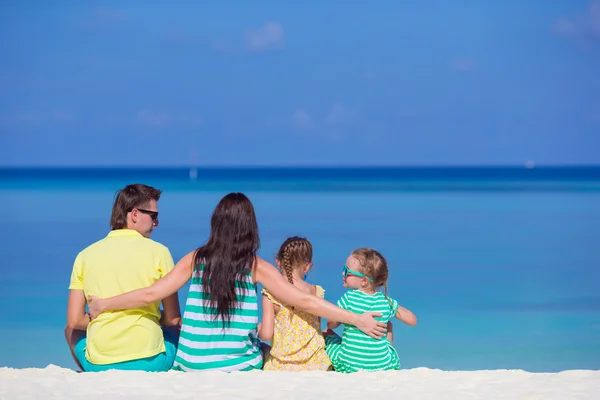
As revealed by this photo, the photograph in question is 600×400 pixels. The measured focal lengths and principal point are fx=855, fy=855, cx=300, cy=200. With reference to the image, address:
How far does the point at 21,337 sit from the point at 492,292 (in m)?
5.60

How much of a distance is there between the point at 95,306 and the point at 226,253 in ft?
2.50

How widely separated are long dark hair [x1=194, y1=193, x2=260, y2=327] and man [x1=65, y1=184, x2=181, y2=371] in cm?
32

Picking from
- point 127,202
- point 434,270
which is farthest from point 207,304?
point 434,270

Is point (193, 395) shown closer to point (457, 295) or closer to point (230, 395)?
point (230, 395)

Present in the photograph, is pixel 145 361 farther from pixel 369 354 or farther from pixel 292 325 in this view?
pixel 369 354

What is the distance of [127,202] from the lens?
4629 millimetres

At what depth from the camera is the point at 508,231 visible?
1841 centimetres

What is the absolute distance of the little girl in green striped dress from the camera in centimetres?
467

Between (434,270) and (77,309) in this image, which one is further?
(434,270)

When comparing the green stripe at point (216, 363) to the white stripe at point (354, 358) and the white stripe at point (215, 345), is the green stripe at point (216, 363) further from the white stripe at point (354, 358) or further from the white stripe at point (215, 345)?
the white stripe at point (354, 358)

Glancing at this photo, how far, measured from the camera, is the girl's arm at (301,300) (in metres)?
4.41

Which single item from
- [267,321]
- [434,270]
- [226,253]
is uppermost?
[434,270]

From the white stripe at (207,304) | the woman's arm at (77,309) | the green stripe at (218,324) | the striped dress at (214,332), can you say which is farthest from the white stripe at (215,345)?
the woman's arm at (77,309)

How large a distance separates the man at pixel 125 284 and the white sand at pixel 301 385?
0.13m
